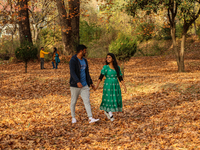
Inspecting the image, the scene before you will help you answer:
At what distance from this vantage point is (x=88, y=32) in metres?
35.5

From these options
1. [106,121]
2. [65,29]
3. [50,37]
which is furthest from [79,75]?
[50,37]

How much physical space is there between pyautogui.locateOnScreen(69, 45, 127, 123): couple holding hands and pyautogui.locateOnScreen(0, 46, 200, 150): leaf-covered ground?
60cm

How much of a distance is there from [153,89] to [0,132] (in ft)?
23.4

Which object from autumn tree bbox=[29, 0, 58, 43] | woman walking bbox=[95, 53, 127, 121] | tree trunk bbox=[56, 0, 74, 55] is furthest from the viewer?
autumn tree bbox=[29, 0, 58, 43]

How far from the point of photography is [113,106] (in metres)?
6.31

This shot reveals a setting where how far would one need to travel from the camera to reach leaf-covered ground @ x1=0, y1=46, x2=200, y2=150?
509cm

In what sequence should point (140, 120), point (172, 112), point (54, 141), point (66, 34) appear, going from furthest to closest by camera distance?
1. point (66, 34)
2. point (172, 112)
3. point (140, 120)
4. point (54, 141)

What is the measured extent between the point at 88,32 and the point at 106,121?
29848 millimetres

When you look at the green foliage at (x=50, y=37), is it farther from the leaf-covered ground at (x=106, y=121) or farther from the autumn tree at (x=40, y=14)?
the leaf-covered ground at (x=106, y=121)

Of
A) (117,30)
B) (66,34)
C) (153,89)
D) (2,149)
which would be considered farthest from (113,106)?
(117,30)

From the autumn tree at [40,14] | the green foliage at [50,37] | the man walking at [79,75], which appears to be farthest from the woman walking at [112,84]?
the green foliage at [50,37]

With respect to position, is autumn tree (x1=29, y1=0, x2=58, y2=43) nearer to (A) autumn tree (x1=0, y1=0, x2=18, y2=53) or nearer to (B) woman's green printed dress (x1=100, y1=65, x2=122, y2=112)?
(A) autumn tree (x1=0, y1=0, x2=18, y2=53)

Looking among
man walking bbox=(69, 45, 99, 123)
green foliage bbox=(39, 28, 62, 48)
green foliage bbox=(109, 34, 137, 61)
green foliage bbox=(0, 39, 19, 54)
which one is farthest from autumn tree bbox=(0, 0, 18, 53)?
man walking bbox=(69, 45, 99, 123)

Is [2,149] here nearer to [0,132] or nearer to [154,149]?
[0,132]
